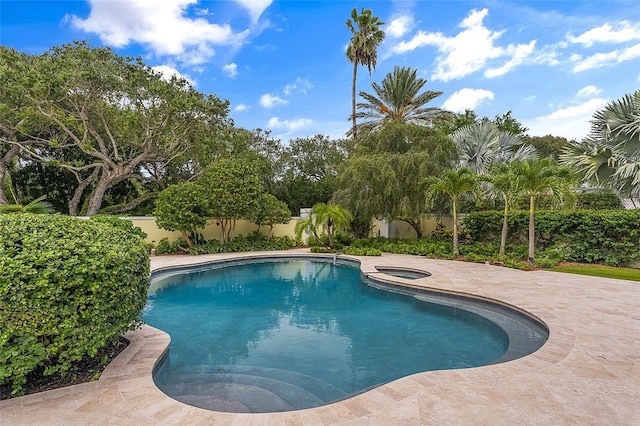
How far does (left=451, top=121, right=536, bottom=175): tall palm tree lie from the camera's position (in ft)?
51.3

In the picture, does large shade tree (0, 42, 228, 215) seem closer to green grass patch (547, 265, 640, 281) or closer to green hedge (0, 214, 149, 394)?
green hedge (0, 214, 149, 394)

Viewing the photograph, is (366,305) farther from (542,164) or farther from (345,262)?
(542,164)

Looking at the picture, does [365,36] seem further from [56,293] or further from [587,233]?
[56,293]

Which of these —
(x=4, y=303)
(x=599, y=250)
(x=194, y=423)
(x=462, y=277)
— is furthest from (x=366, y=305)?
(x=599, y=250)

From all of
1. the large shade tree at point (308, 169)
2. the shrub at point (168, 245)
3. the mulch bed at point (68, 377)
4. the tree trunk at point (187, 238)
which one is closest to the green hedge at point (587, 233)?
the mulch bed at point (68, 377)

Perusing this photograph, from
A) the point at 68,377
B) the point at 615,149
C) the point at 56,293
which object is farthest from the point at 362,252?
the point at 56,293

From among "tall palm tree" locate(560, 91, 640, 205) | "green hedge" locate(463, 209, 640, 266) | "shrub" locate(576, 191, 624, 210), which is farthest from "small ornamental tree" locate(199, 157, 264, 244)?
"shrub" locate(576, 191, 624, 210)

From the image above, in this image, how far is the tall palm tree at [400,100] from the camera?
1780cm

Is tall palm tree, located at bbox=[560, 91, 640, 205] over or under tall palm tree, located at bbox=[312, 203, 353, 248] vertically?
over

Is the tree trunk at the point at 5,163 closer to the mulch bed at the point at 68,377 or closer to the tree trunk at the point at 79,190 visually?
the tree trunk at the point at 79,190

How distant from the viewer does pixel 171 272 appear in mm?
11133

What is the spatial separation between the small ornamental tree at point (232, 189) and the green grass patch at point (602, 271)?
11.1 meters

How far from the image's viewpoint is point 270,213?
51.8 ft

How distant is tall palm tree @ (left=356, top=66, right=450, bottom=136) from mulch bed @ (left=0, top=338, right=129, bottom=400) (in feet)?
52.9
